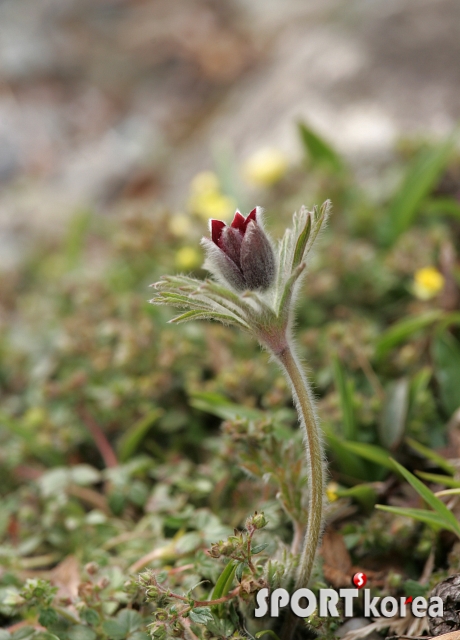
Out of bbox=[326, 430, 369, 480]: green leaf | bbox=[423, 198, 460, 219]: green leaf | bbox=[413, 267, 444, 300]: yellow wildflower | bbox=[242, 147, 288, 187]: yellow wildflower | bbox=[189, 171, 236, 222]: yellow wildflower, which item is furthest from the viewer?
bbox=[242, 147, 288, 187]: yellow wildflower

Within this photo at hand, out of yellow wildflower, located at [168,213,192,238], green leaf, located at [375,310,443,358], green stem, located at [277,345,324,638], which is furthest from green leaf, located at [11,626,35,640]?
yellow wildflower, located at [168,213,192,238]

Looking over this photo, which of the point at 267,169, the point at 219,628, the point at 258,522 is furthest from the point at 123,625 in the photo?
the point at 267,169

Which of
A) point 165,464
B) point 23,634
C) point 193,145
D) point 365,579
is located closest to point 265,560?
point 365,579

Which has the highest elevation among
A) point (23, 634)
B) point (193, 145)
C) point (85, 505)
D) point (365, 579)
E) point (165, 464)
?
point (193, 145)

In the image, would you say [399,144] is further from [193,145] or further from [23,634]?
[23,634]

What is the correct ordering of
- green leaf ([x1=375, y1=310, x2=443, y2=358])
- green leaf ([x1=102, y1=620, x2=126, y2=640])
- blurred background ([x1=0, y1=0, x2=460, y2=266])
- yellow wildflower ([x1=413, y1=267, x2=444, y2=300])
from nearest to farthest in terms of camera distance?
green leaf ([x1=102, y1=620, x2=126, y2=640])
green leaf ([x1=375, y1=310, x2=443, y2=358])
yellow wildflower ([x1=413, y1=267, x2=444, y2=300])
blurred background ([x1=0, y1=0, x2=460, y2=266])

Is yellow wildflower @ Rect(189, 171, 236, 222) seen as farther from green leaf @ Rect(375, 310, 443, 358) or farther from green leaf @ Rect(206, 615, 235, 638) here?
green leaf @ Rect(206, 615, 235, 638)
